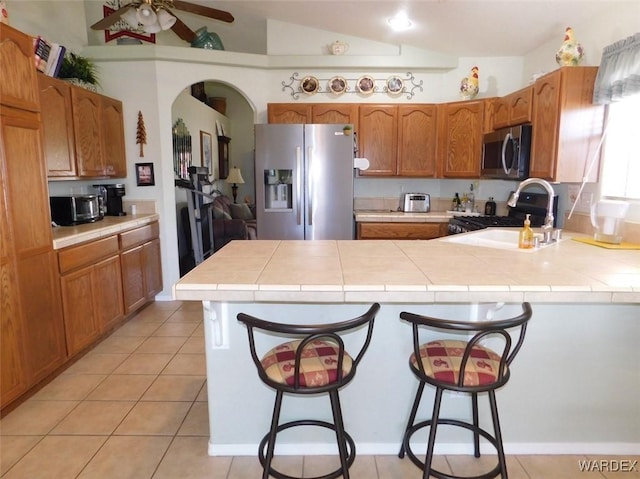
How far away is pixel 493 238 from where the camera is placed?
Answer: 2818 mm

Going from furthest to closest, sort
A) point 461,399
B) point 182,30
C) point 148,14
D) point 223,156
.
A: point 223,156
point 182,30
point 148,14
point 461,399

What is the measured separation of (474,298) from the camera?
5.00 feet

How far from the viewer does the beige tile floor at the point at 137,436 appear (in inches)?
72.1

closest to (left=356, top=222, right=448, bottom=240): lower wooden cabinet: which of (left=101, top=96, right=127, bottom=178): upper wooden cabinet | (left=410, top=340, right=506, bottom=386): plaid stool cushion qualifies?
(left=101, top=96, right=127, bottom=178): upper wooden cabinet

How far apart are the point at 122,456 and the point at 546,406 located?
1.96m

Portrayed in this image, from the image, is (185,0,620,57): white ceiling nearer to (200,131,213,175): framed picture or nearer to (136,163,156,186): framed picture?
(136,163,156,186): framed picture

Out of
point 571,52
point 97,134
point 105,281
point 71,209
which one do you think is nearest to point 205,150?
point 97,134

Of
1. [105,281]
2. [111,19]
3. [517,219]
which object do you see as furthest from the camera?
[517,219]

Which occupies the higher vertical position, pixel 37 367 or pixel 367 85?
pixel 367 85

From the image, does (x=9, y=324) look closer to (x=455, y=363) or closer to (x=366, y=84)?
(x=455, y=363)

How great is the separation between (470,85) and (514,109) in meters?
0.72

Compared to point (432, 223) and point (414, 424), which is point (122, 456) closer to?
point (414, 424)

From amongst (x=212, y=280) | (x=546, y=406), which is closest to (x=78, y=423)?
(x=212, y=280)

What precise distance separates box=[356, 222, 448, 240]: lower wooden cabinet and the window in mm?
1514
